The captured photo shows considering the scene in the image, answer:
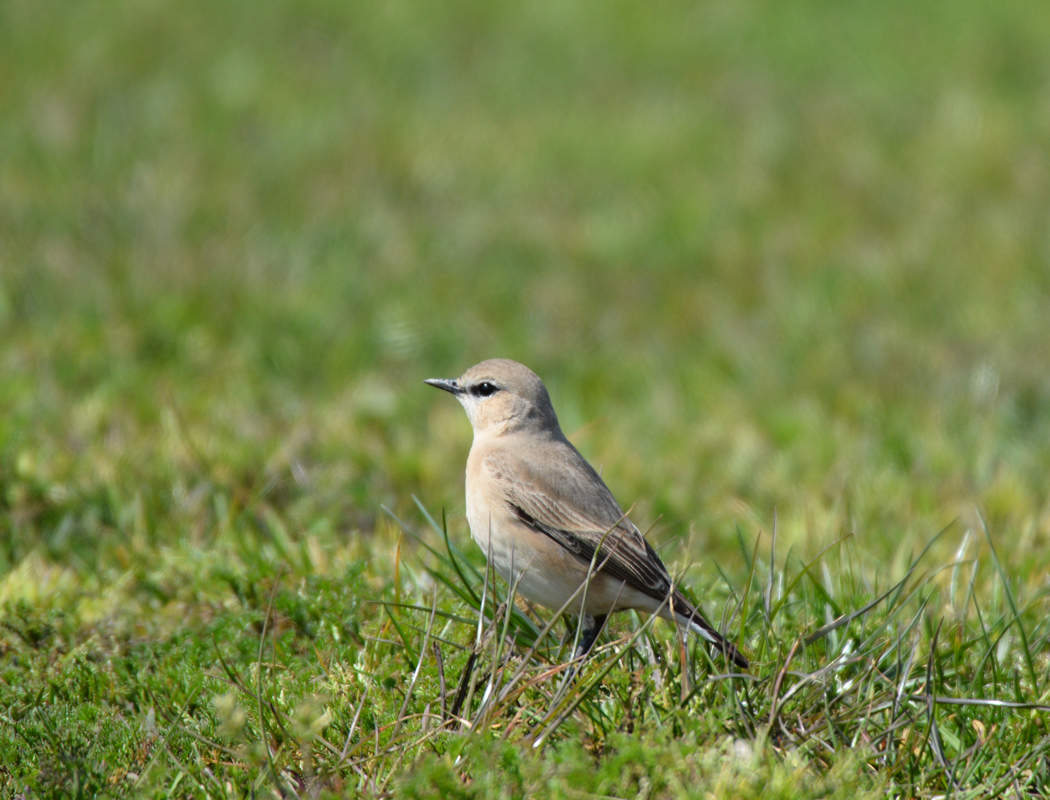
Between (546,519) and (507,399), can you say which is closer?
(546,519)

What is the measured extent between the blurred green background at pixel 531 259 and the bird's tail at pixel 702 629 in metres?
0.21

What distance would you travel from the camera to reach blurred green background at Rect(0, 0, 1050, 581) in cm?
598

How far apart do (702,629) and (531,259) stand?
641cm

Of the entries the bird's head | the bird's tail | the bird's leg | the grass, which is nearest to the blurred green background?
the grass

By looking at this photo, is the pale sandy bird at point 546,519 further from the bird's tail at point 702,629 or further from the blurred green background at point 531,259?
the blurred green background at point 531,259

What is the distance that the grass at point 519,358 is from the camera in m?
3.42

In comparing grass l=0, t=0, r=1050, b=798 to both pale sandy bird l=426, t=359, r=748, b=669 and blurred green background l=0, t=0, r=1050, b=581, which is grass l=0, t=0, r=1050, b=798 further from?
pale sandy bird l=426, t=359, r=748, b=669

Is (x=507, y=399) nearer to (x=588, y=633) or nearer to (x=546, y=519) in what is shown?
(x=546, y=519)

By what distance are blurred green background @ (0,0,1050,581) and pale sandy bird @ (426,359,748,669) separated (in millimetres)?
276

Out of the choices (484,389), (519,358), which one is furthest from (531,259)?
(484,389)

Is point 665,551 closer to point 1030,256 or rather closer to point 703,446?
point 703,446

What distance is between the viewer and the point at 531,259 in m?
9.72

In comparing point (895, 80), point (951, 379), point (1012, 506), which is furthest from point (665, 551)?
point (895, 80)

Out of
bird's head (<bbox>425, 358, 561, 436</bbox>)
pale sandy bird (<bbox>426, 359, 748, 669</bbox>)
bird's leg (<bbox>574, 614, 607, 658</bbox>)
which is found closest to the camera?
bird's leg (<bbox>574, 614, 607, 658</bbox>)
